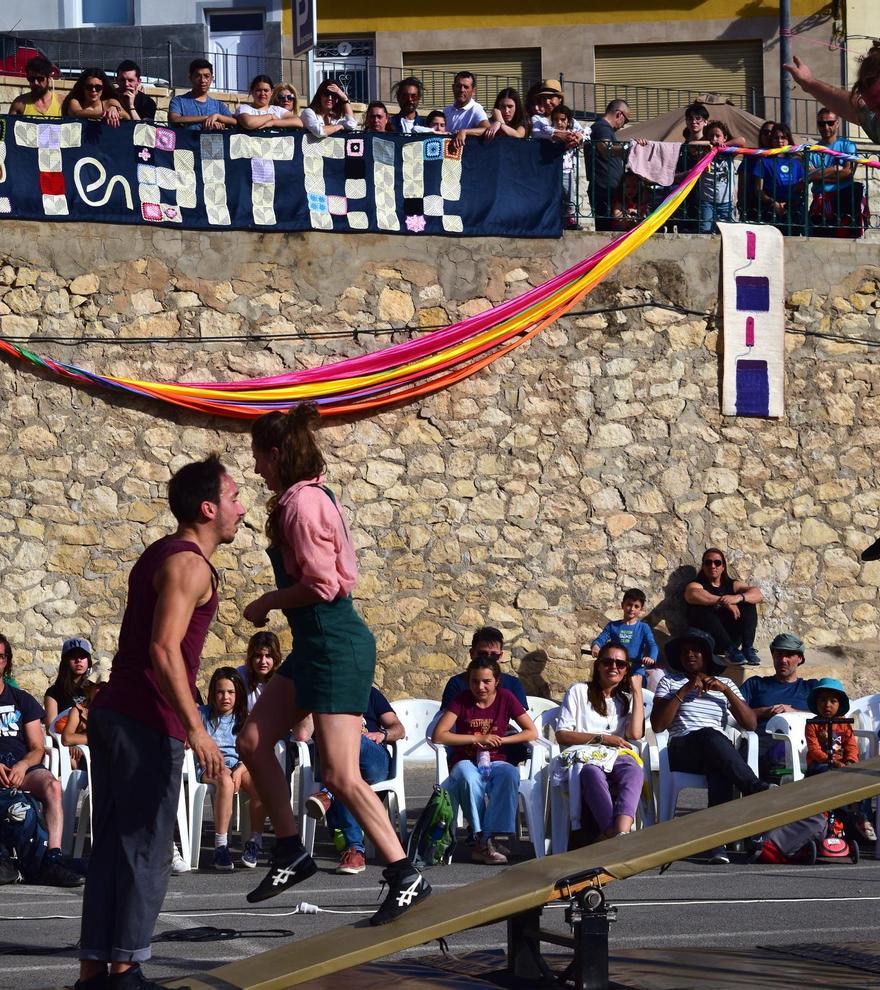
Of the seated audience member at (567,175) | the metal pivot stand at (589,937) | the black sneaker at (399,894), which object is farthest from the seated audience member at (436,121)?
the metal pivot stand at (589,937)

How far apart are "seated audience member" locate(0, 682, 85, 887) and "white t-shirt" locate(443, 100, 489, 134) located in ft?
23.2

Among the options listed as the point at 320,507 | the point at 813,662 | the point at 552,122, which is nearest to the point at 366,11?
the point at 552,122

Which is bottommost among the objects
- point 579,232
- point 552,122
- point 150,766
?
point 150,766

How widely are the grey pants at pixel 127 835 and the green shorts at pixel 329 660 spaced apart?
0.54 meters

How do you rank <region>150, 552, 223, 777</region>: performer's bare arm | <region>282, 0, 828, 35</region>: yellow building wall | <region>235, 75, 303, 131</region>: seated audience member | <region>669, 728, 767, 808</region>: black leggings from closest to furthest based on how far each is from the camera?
<region>150, 552, 223, 777</region>: performer's bare arm < <region>669, 728, 767, 808</region>: black leggings < <region>235, 75, 303, 131</region>: seated audience member < <region>282, 0, 828, 35</region>: yellow building wall

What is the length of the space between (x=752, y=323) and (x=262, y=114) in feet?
14.2

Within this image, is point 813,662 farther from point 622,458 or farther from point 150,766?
point 150,766

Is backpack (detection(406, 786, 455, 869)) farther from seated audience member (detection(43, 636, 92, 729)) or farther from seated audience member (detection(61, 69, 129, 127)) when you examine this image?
seated audience member (detection(61, 69, 129, 127))

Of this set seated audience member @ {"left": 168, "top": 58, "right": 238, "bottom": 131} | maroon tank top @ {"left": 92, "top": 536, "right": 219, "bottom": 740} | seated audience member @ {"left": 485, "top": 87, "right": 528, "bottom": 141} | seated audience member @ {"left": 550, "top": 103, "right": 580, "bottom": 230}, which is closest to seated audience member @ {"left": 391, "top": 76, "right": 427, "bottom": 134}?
seated audience member @ {"left": 485, "top": 87, "right": 528, "bottom": 141}

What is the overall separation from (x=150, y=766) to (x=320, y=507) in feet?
3.27

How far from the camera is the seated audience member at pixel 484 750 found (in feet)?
28.1

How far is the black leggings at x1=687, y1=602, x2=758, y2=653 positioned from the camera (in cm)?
1277

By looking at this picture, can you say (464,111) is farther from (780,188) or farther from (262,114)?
(780,188)

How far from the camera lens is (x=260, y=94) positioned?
1326 cm
